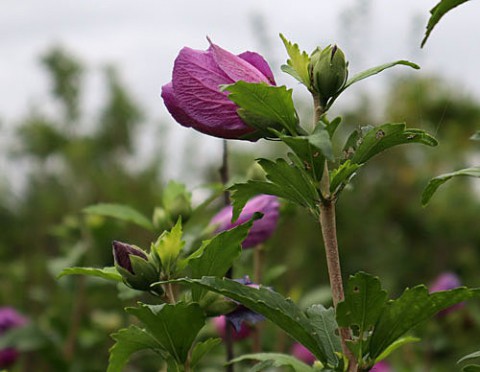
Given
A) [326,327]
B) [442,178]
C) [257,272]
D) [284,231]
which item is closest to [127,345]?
[326,327]

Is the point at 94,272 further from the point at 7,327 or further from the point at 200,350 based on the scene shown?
the point at 7,327

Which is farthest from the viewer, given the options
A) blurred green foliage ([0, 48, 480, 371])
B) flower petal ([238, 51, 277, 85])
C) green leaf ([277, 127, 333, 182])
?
blurred green foliage ([0, 48, 480, 371])

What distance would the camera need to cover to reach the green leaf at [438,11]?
47 centimetres

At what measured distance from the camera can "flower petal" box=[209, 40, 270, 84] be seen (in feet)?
1.75

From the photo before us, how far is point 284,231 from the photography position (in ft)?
9.33

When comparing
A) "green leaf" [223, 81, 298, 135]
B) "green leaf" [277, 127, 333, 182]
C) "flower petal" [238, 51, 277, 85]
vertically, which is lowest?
"green leaf" [277, 127, 333, 182]

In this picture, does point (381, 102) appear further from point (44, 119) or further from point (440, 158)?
point (44, 119)

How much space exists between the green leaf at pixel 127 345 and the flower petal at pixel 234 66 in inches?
7.6

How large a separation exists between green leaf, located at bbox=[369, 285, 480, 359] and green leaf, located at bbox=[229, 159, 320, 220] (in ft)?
0.29

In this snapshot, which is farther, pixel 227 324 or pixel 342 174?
pixel 227 324

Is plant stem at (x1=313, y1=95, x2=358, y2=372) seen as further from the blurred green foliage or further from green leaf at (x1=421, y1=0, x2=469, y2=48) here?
the blurred green foliage

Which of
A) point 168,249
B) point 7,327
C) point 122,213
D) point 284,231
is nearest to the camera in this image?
point 168,249

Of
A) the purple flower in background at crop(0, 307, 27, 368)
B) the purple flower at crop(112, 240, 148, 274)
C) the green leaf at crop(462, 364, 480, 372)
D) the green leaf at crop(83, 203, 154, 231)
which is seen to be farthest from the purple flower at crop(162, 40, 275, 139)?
the purple flower in background at crop(0, 307, 27, 368)

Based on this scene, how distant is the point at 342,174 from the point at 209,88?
0.37ft
